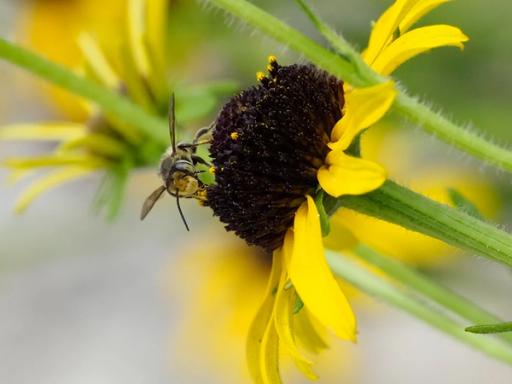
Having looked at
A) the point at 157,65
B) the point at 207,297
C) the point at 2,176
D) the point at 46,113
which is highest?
the point at 157,65

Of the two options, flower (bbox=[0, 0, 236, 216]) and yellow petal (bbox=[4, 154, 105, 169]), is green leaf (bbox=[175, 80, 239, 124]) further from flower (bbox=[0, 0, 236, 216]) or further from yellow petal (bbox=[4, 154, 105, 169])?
yellow petal (bbox=[4, 154, 105, 169])

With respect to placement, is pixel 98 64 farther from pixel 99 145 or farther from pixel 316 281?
pixel 316 281

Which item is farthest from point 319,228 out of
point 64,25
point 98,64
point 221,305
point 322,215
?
point 64,25

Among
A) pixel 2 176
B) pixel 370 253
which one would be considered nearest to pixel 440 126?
pixel 370 253

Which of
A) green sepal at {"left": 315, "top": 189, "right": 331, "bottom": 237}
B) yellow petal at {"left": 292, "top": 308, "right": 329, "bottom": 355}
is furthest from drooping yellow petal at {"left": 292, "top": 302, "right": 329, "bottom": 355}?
green sepal at {"left": 315, "top": 189, "right": 331, "bottom": 237}

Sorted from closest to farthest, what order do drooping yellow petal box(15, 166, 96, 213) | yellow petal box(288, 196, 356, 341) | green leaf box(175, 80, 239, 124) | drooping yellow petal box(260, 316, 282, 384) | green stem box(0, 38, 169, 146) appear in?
yellow petal box(288, 196, 356, 341) < drooping yellow petal box(260, 316, 282, 384) < green stem box(0, 38, 169, 146) < green leaf box(175, 80, 239, 124) < drooping yellow petal box(15, 166, 96, 213)

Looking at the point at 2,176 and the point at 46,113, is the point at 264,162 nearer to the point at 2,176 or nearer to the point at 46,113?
the point at 46,113

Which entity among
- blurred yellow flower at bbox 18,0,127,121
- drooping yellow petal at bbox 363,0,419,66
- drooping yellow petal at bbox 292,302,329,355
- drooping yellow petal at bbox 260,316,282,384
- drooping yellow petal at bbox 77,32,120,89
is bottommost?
blurred yellow flower at bbox 18,0,127,121
